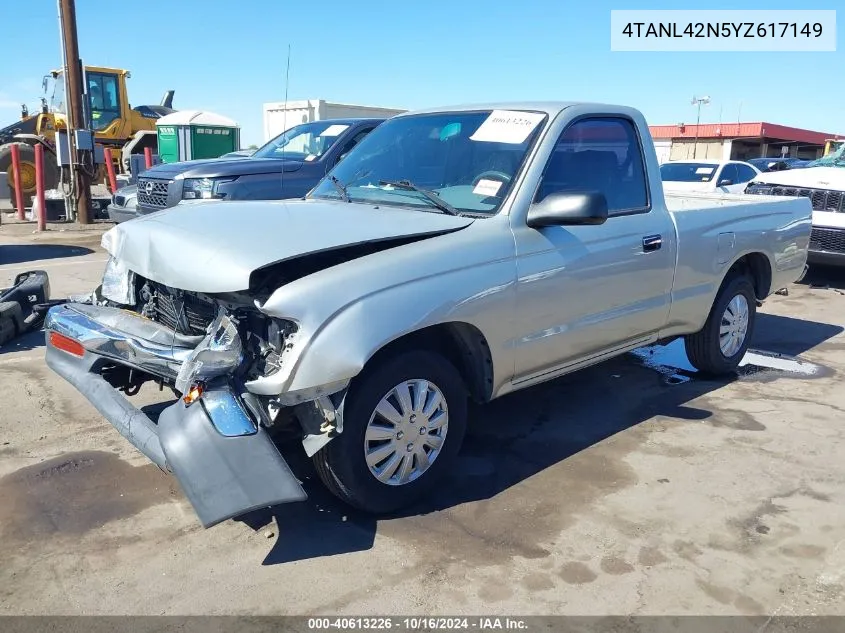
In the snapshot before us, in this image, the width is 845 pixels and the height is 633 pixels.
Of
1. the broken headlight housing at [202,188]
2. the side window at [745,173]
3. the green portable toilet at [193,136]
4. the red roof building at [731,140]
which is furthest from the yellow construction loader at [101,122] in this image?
the red roof building at [731,140]

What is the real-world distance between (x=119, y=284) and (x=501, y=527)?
2.43m

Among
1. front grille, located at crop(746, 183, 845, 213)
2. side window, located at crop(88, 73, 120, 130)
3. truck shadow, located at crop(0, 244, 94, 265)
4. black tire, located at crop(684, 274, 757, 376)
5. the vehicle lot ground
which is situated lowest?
the vehicle lot ground

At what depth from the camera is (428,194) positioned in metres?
3.95

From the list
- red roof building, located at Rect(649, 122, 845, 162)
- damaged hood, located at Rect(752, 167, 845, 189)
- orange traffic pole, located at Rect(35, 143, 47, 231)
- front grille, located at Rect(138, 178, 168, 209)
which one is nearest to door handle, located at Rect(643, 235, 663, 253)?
damaged hood, located at Rect(752, 167, 845, 189)

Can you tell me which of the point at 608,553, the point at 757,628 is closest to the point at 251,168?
the point at 608,553

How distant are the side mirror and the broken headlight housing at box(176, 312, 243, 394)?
1602 millimetres

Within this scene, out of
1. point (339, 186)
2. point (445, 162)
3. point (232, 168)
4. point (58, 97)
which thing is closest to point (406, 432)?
point (445, 162)

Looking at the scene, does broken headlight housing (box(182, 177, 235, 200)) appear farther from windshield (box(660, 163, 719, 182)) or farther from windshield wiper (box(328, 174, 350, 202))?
windshield (box(660, 163, 719, 182))

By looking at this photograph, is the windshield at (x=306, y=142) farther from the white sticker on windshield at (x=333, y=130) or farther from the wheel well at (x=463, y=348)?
the wheel well at (x=463, y=348)

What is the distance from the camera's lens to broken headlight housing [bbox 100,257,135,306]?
13.0 feet

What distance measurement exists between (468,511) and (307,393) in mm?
1129

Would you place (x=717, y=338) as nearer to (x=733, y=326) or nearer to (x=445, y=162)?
(x=733, y=326)

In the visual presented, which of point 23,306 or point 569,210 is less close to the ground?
point 569,210

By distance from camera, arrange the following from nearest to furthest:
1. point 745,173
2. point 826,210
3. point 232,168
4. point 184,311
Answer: point 184,311
point 232,168
point 826,210
point 745,173
